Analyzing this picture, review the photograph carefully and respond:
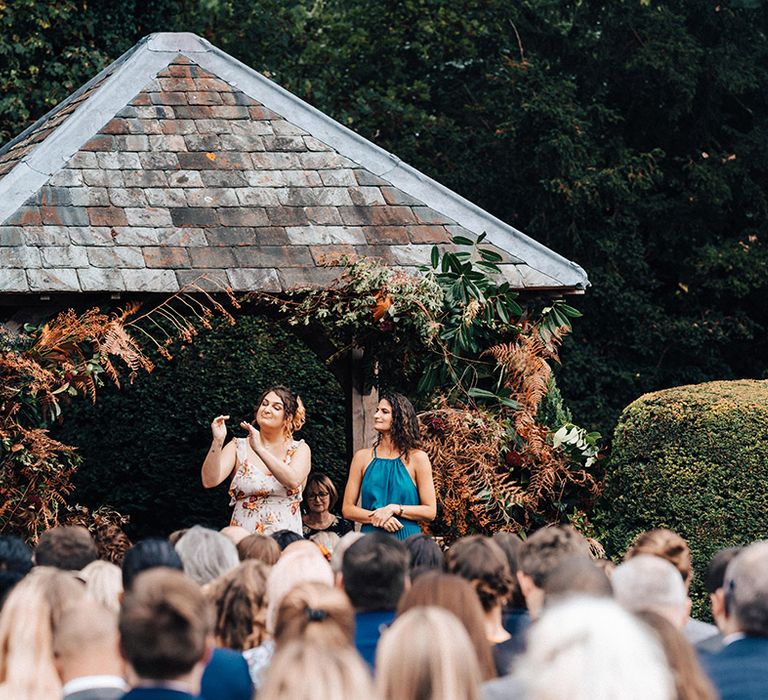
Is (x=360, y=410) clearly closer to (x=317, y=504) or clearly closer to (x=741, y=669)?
(x=317, y=504)

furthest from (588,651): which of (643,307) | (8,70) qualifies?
(8,70)

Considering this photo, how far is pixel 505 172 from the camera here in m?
17.8

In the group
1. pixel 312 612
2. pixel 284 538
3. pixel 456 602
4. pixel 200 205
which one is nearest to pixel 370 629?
pixel 312 612

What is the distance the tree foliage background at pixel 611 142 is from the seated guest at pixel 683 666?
13107 mm

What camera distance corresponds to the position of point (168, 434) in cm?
1329

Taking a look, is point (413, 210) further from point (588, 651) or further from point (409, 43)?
point (409, 43)

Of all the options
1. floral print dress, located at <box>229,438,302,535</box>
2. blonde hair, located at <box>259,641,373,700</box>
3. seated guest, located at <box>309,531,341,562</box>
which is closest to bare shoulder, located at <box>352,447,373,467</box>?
floral print dress, located at <box>229,438,302,535</box>

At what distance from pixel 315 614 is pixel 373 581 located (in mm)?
429

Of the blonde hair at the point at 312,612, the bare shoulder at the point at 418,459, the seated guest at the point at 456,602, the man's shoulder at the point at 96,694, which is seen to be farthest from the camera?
the bare shoulder at the point at 418,459

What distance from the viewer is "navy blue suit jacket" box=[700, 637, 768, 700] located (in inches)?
148

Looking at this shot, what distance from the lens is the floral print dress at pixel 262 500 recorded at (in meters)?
7.59

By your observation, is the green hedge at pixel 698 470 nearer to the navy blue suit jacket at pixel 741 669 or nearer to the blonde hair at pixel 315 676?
the navy blue suit jacket at pixel 741 669

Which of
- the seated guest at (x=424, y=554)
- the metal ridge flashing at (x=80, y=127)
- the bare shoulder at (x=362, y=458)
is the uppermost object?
the metal ridge flashing at (x=80, y=127)

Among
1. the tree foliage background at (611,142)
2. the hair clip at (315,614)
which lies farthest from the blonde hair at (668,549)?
the tree foliage background at (611,142)
